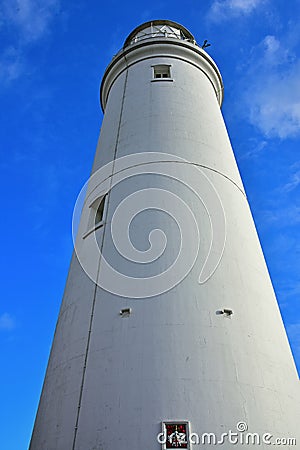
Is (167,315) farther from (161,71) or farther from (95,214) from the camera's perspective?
(161,71)

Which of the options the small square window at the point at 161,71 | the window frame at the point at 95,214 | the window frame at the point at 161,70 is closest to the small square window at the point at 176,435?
the window frame at the point at 95,214

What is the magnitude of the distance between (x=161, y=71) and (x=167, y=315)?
8.68 m

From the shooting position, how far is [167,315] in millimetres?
6754

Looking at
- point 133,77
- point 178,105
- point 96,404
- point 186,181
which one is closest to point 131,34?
point 133,77

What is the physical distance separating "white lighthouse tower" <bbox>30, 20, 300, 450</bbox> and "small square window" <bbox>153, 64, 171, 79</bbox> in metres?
2.54

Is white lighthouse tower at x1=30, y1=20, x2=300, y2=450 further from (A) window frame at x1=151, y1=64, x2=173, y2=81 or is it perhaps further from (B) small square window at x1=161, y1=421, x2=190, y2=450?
(A) window frame at x1=151, y1=64, x2=173, y2=81

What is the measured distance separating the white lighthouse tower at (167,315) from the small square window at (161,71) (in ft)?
8.35

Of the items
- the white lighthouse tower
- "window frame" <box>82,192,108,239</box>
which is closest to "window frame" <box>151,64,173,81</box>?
the white lighthouse tower

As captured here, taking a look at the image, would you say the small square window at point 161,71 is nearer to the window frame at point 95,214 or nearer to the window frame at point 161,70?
the window frame at point 161,70

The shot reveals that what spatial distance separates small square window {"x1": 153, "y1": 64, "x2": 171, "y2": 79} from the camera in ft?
41.3

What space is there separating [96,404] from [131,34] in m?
14.4

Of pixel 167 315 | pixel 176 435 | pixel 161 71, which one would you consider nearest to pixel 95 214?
pixel 167 315

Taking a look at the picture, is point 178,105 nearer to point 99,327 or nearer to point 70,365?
point 99,327

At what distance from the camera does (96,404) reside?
6176 mm
